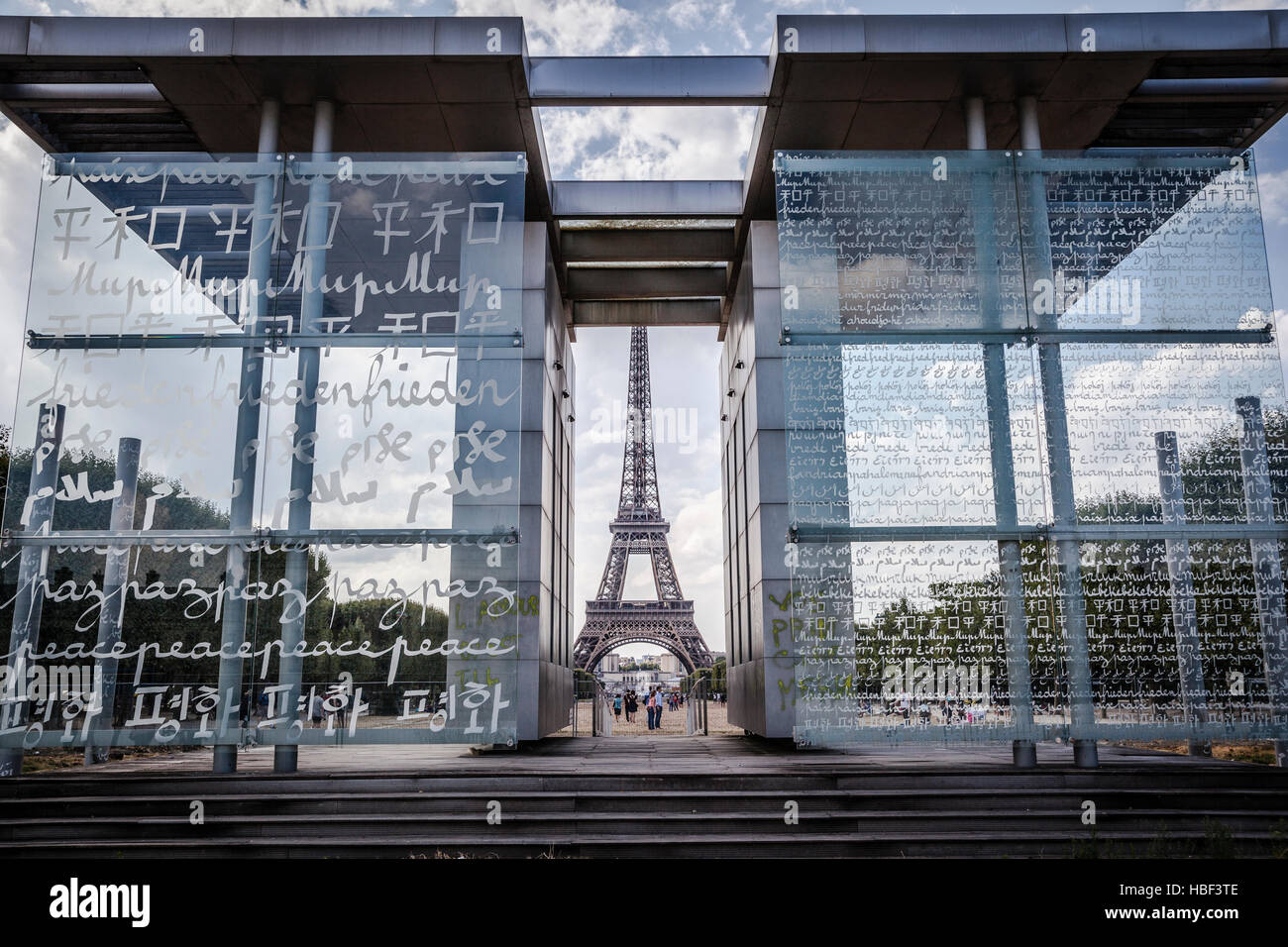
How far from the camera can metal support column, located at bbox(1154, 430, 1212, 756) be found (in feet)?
29.2

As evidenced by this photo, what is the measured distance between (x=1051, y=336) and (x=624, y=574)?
149 ft

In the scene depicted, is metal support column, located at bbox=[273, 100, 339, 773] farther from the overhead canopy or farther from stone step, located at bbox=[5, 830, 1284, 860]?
stone step, located at bbox=[5, 830, 1284, 860]

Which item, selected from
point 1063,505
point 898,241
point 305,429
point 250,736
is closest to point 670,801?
point 250,736

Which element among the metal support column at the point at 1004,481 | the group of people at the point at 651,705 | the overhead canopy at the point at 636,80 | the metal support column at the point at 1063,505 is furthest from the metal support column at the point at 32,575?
the group of people at the point at 651,705

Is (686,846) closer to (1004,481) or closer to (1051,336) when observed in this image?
(1004,481)

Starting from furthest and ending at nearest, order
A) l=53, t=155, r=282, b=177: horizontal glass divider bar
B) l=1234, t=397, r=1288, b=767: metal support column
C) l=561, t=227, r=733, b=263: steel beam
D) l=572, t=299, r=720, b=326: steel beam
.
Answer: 1. l=572, t=299, r=720, b=326: steel beam
2. l=561, t=227, r=733, b=263: steel beam
3. l=53, t=155, r=282, b=177: horizontal glass divider bar
4. l=1234, t=397, r=1288, b=767: metal support column

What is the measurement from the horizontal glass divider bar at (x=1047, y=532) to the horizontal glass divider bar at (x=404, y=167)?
491cm

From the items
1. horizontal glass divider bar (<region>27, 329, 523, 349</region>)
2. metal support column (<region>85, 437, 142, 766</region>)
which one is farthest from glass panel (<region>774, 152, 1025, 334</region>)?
metal support column (<region>85, 437, 142, 766</region>)

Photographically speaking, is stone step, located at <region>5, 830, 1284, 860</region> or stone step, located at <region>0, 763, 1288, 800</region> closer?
stone step, located at <region>5, 830, 1284, 860</region>

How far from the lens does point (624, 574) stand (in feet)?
177

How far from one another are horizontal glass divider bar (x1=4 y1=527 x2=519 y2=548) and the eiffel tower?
31.0m

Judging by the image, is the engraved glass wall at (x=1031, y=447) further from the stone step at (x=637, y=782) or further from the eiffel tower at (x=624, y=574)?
the eiffel tower at (x=624, y=574)

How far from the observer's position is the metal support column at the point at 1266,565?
9.00m
